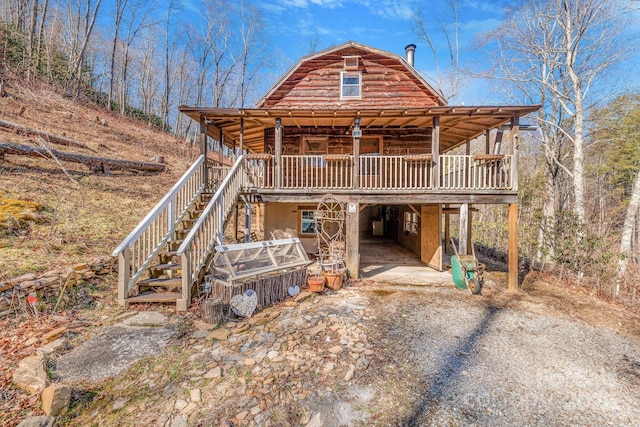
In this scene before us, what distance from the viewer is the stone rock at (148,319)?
5.07 meters

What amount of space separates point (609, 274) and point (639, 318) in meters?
A: 2.45

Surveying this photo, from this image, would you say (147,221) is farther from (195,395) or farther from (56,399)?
(195,395)

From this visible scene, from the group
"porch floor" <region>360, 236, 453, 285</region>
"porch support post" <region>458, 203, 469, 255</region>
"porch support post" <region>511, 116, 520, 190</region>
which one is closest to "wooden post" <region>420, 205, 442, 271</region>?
"porch floor" <region>360, 236, 453, 285</region>

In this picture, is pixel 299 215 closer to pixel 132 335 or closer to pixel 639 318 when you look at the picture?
pixel 132 335

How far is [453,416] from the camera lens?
3.30 meters

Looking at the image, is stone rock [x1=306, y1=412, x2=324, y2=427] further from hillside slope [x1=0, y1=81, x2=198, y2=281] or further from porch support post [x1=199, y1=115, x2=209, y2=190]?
porch support post [x1=199, y1=115, x2=209, y2=190]

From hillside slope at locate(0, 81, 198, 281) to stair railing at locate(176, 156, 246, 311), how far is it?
2.79 meters

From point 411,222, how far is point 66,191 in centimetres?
1295

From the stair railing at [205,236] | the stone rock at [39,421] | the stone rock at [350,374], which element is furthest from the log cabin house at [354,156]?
the stone rock at [350,374]

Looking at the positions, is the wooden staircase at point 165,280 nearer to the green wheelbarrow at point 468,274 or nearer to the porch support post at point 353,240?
the porch support post at point 353,240

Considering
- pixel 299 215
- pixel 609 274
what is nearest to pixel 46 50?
pixel 299 215

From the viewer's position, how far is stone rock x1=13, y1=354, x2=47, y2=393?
338 cm

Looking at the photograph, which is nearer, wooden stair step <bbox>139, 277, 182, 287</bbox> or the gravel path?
the gravel path

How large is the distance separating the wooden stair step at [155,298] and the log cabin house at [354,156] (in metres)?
0.24
